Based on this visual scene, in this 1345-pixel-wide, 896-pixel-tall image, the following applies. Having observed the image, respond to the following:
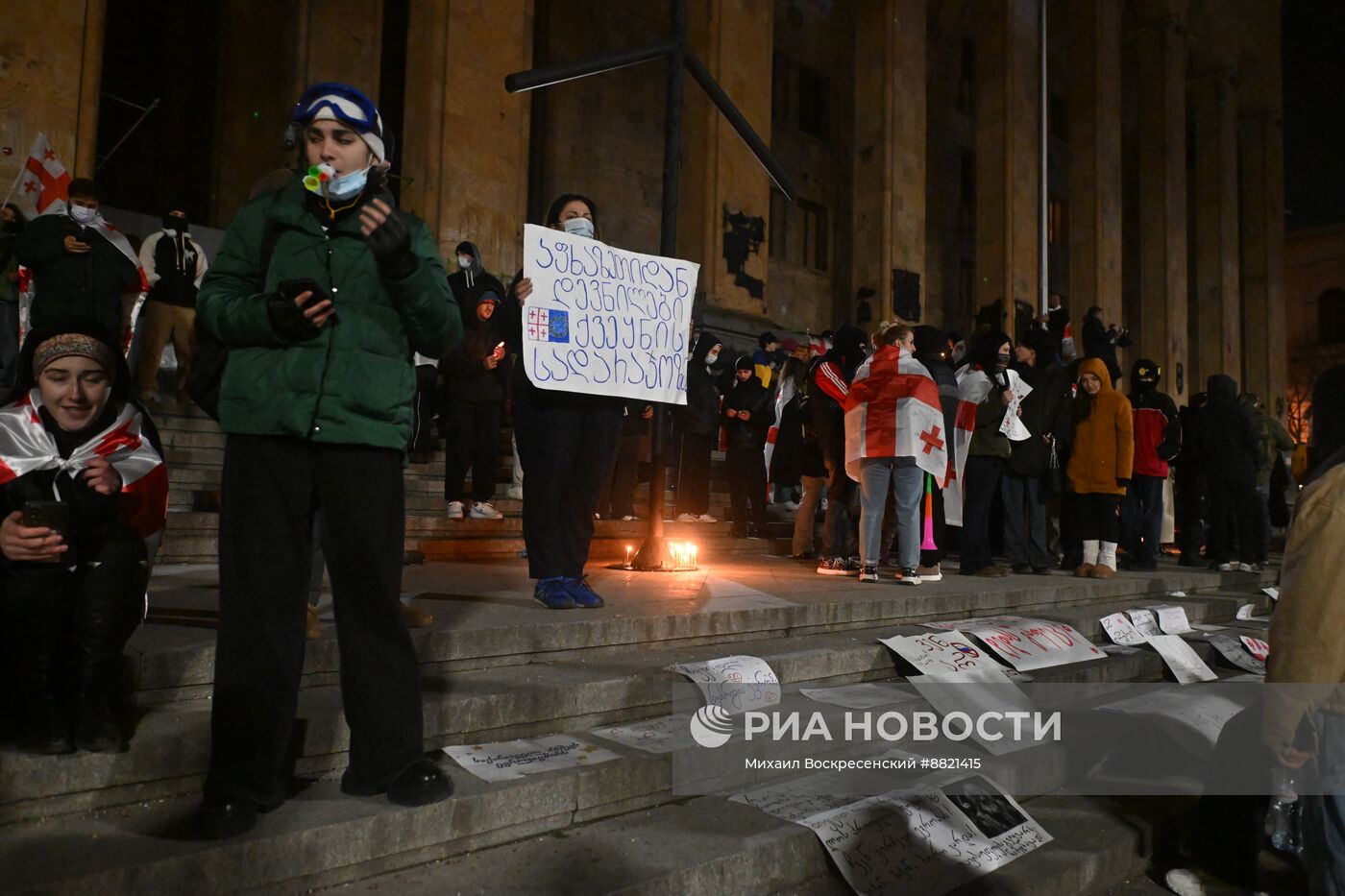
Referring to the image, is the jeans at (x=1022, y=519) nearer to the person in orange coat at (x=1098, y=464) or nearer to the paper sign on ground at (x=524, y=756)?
the person in orange coat at (x=1098, y=464)

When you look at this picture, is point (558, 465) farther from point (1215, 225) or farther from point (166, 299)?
point (1215, 225)

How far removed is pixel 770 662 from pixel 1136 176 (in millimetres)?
31499

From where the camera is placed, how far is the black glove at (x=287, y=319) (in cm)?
230

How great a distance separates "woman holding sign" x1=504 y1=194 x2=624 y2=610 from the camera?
4.55m

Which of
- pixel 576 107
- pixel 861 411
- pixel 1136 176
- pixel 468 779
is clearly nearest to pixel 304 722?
pixel 468 779

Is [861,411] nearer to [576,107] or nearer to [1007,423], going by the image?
[1007,423]

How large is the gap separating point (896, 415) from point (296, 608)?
504 cm

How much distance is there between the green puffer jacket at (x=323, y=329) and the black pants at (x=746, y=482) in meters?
6.65

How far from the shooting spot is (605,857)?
2605mm

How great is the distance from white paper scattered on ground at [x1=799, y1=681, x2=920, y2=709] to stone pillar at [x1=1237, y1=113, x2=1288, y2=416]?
31.0 m

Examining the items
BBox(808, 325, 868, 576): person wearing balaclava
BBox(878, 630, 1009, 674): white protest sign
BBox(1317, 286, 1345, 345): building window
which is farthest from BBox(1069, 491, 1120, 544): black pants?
BBox(1317, 286, 1345, 345): building window

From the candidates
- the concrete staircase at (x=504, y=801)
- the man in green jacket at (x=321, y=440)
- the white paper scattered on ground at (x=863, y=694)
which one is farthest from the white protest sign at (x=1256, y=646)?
the man in green jacket at (x=321, y=440)

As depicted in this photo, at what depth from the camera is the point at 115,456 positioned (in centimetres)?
269

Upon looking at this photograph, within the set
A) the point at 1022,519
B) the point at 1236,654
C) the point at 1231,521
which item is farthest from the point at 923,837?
the point at 1231,521
